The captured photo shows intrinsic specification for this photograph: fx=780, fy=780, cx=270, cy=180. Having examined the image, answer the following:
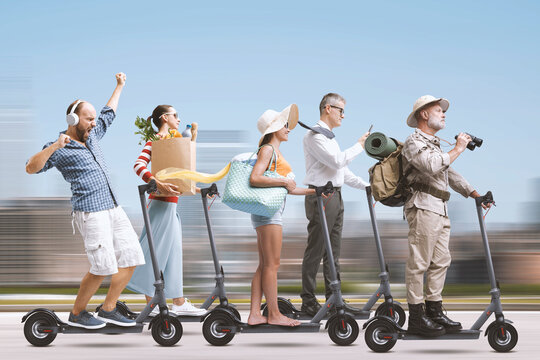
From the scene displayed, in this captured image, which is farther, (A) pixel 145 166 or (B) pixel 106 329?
(A) pixel 145 166

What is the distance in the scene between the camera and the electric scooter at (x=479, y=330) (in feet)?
17.7

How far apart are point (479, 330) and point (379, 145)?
1464mm

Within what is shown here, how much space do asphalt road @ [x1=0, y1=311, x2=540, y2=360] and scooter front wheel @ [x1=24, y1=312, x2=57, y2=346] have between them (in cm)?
6

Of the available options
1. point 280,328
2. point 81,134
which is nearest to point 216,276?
point 280,328

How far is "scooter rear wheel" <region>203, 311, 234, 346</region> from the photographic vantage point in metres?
5.69

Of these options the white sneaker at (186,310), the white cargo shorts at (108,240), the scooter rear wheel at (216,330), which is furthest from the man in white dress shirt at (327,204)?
the white cargo shorts at (108,240)

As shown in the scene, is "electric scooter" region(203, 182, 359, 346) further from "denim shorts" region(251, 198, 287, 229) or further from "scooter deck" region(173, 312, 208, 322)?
"scooter deck" region(173, 312, 208, 322)

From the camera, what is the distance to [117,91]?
6.02 metres

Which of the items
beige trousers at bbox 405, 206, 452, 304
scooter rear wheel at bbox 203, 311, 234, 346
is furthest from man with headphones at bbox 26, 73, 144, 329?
beige trousers at bbox 405, 206, 452, 304

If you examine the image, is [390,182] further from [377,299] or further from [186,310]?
[186,310]

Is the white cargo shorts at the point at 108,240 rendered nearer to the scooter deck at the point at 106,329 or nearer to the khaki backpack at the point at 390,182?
the scooter deck at the point at 106,329

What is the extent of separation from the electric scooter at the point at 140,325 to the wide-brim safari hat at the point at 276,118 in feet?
3.06

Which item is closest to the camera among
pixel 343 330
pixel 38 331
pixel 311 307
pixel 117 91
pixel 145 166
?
pixel 343 330

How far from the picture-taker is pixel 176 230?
6.57 meters
